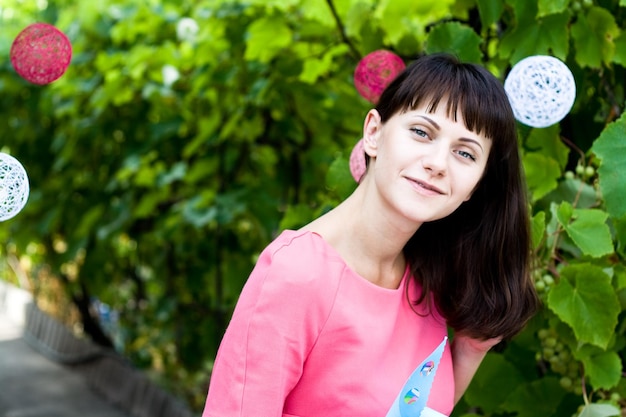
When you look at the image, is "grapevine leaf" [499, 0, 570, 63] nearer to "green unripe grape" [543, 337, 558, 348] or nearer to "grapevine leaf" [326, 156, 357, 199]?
"grapevine leaf" [326, 156, 357, 199]

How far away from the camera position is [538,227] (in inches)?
55.4

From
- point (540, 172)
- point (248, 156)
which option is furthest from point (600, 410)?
point (248, 156)

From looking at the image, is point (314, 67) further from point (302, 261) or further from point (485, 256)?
point (302, 261)

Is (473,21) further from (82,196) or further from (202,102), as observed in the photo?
(82,196)

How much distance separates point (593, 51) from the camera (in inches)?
61.7

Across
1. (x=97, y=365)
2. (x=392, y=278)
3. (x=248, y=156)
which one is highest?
(x=392, y=278)

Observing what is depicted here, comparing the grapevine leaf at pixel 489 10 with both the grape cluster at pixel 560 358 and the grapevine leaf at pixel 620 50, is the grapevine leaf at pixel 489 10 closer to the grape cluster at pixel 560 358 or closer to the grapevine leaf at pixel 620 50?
the grapevine leaf at pixel 620 50

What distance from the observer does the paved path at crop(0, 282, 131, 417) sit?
4148 millimetres

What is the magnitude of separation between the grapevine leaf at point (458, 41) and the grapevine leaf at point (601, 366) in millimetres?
537

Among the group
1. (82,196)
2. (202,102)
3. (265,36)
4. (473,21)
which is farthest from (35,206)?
(473,21)

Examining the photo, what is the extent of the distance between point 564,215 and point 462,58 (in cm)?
34

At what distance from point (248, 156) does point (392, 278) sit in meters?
1.88

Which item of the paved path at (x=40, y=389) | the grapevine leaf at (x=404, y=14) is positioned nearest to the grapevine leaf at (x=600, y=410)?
the grapevine leaf at (x=404, y=14)

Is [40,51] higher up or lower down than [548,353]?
higher up
